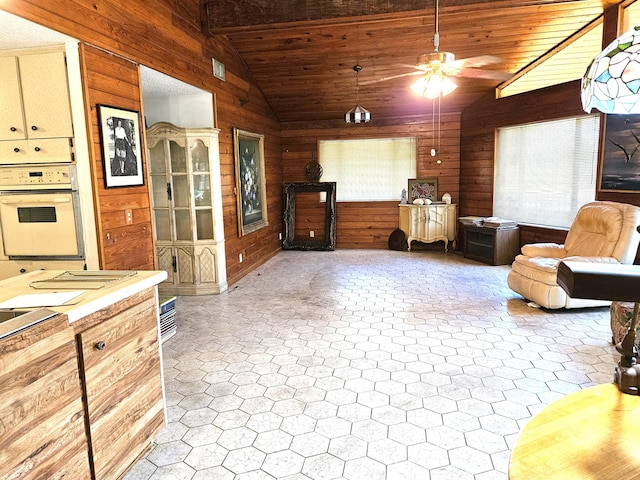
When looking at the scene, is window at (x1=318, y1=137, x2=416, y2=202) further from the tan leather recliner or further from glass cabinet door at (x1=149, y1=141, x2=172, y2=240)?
glass cabinet door at (x1=149, y1=141, x2=172, y2=240)

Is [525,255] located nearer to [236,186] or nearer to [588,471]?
[236,186]

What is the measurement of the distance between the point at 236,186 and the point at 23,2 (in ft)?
11.5

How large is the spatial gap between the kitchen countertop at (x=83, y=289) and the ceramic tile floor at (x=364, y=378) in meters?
0.94

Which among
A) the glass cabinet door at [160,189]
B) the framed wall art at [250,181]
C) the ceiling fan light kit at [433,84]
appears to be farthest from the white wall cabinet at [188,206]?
the ceiling fan light kit at [433,84]

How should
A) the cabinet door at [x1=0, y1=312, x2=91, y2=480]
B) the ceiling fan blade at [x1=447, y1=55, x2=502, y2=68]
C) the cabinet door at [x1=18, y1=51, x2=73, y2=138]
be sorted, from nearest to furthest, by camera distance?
the cabinet door at [x1=0, y1=312, x2=91, y2=480] < the cabinet door at [x1=18, y1=51, x2=73, y2=138] < the ceiling fan blade at [x1=447, y1=55, x2=502, y2=68]

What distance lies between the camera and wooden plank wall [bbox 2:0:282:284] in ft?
→ 9.97

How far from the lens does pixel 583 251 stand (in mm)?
4562

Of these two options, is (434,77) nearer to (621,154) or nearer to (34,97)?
(621,154)

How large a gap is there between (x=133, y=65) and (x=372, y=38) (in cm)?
310

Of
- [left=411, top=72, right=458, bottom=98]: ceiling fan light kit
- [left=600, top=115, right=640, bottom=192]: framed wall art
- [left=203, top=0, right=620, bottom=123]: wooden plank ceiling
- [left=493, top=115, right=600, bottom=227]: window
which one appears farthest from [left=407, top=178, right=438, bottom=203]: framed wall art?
[left=411, top=72, right=458, bottom=98]: ceiling fan light kit

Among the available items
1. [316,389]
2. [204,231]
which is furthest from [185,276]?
[316,389]

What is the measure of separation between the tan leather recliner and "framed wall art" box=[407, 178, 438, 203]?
125 inches

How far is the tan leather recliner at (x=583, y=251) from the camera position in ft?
13.5

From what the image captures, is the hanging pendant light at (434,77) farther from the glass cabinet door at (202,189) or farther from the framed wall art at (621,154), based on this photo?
the glass cabinet door at (202,189)
